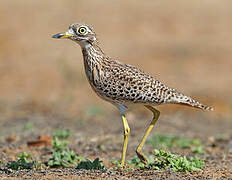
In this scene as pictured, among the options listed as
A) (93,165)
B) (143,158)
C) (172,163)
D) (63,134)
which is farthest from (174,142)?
(172,163)

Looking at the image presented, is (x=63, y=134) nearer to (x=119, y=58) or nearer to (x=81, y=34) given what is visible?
(x=81, y=34)

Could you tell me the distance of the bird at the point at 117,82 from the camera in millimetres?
7012

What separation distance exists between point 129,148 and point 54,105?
16.1ft

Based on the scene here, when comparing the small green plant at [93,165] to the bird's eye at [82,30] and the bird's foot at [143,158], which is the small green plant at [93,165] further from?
the bird's eye at [82,30]

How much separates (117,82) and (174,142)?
3296 mm

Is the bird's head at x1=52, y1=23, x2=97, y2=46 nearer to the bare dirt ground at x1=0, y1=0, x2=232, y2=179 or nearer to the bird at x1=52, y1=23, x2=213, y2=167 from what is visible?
the bird at x1=52, y1=23, x2=213, y2=167

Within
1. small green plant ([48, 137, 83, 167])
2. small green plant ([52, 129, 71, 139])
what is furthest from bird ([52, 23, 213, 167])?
small green plant ([52, 129, 71, 139])

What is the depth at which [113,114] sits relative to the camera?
1342cm

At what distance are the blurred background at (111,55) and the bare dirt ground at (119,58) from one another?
3cm

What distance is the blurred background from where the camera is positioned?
12836 millimetres

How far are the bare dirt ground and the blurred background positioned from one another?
1.3 inches

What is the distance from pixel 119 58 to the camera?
65.2ft

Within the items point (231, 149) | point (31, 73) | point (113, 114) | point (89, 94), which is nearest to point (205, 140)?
point (231, 149)

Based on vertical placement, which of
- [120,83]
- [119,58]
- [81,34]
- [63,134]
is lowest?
[63,134]
